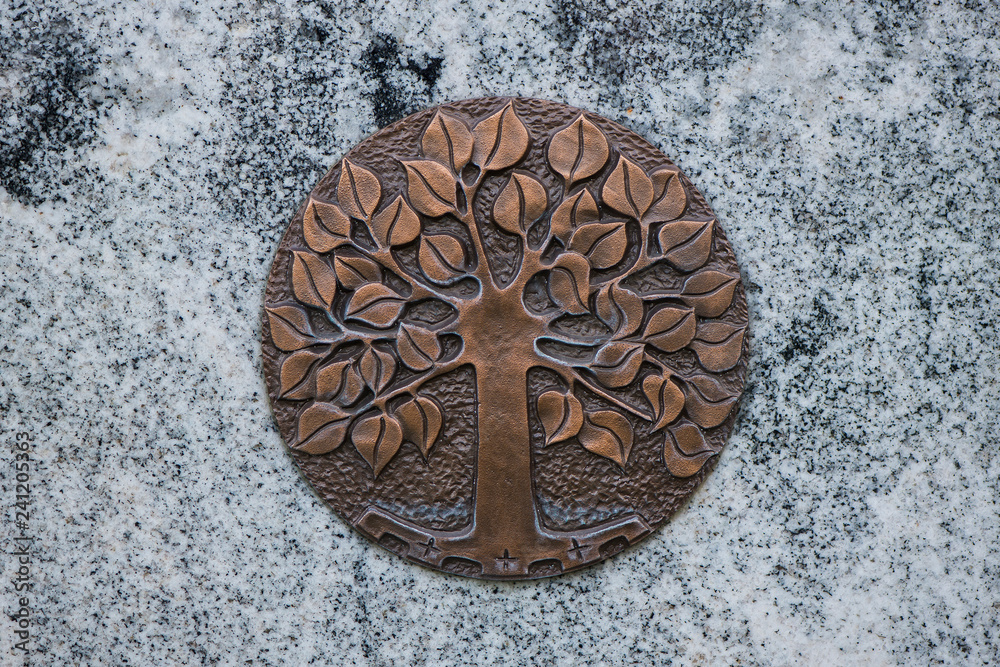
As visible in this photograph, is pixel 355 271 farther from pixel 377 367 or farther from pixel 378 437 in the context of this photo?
pixel 378 437

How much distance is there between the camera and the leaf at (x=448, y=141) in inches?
52.1

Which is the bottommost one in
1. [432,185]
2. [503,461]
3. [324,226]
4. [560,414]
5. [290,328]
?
[503,461]

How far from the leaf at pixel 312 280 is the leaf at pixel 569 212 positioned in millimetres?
567

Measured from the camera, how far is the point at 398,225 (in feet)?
4.34

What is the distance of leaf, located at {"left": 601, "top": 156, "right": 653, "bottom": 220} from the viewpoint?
4.34 feet

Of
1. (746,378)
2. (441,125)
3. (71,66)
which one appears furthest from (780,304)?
(71,66)

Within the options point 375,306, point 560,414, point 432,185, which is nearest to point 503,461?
point 560,414

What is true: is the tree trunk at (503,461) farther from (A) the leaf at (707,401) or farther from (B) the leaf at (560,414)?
(A) the leaf at (707,401)

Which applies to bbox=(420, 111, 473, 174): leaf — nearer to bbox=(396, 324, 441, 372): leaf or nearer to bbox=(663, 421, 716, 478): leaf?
bbox=(396, 324, 441, 372): leaf

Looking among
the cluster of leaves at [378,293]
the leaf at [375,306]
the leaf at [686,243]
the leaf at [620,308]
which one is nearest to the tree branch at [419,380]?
the cluster of leaves at [378,293]

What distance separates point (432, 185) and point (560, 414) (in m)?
0.66

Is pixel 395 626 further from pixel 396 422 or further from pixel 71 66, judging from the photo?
pixel 71 66

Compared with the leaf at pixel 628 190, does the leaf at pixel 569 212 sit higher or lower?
lower

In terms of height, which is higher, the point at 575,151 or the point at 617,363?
the point at 575,151
